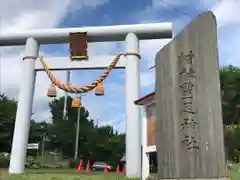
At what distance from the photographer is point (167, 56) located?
5.14m

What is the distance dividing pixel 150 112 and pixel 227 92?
610 cm

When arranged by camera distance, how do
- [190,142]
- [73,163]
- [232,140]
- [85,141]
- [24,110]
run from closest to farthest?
[190,142] → [24,110] → [232,140] → [73,163] → [85,141]

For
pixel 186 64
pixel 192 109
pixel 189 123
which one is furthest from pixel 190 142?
pixel 186 64

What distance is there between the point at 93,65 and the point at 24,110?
2616 mm

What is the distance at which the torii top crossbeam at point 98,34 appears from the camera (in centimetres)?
1055

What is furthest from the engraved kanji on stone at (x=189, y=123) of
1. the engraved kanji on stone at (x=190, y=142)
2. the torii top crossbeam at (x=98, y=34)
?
the torii top crossbeam at (x=98, y=34)

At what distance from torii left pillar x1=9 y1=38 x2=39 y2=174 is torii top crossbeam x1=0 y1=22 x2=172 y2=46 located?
32cm

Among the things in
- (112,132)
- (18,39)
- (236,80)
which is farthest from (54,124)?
(18,39)

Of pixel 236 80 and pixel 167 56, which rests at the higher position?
pixel 236 80

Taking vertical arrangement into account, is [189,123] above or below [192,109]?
below

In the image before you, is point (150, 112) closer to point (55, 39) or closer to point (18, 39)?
point (55, 39)

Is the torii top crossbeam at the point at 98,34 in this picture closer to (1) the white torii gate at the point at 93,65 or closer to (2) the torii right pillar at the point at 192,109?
(1) the white torii gate at the point at 93,65

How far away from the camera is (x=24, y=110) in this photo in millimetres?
10828

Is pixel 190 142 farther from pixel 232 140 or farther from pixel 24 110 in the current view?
pixel 232 140
